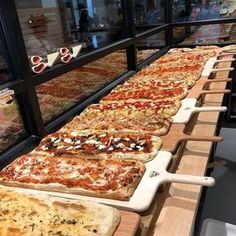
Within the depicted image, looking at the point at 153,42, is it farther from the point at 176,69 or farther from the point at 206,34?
the point at 176,69

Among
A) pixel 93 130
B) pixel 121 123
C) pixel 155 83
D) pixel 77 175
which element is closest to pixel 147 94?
pixel 155 83

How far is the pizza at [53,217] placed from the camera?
0.87 metres

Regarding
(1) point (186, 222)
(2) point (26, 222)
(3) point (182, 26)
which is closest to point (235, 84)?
(3) point (182, 26)

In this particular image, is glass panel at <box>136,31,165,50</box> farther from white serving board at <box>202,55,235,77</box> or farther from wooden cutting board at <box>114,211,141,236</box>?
wooden cutting board at <box>114,211,141,236</box>

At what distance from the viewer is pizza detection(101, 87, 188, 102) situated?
2.02m

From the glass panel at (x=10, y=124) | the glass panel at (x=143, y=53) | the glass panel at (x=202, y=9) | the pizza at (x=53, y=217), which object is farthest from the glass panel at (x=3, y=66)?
the glass panel at (x=202, y=9)

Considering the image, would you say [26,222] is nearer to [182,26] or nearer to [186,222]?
[186,222]

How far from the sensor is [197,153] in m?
1.37

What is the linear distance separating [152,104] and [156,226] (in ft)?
3.40

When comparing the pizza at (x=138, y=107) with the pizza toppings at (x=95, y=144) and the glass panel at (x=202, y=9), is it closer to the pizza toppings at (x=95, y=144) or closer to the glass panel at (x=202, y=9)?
the pizza toppings at (x=95, y=144)

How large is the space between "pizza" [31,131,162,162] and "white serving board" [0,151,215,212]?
0.34ft

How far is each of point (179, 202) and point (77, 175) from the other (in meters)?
0.41

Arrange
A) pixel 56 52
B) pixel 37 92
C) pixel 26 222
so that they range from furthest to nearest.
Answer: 1. pixel 56 52
2. pixel 37 92
3. pixel 26 222

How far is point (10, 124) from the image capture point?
1468mm
